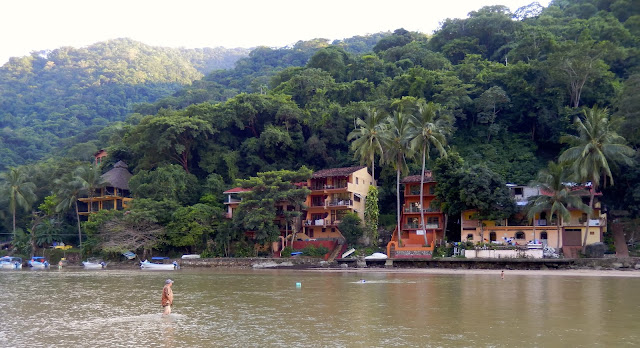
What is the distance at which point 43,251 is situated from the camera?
71.1 meters

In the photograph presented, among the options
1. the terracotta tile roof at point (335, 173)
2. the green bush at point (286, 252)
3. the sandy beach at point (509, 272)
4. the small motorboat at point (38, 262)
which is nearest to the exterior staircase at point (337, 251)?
the green bush at point (286, 252)

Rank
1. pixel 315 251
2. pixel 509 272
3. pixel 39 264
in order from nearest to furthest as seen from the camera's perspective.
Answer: pixel 509 272, pixel 315 251, pixel 39 264

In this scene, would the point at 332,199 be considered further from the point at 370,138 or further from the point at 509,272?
the point at 509,272

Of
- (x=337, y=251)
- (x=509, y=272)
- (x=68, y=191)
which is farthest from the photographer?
(x=68, y=191)

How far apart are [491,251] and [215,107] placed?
135ft

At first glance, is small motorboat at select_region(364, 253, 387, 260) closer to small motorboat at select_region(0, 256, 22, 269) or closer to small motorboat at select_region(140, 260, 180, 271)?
small motorboat at select_region(140, 260, 180, 271)

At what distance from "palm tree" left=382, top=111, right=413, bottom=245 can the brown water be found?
2442cm

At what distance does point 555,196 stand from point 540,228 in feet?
15.1

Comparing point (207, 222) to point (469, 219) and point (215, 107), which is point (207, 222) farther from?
point (469, 219)

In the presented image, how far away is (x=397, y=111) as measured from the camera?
68.2 metres

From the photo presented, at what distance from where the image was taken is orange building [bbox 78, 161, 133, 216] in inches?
2918

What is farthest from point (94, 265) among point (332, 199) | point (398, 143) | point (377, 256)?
point (398, 143)

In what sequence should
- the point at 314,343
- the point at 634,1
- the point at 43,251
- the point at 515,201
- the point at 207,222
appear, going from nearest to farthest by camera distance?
1. the point at 314,343
2. the point at 634,1
3. the point at 515,201
4. the point at 207,222
5. the point at 43,251

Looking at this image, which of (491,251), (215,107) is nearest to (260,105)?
(215,107)
